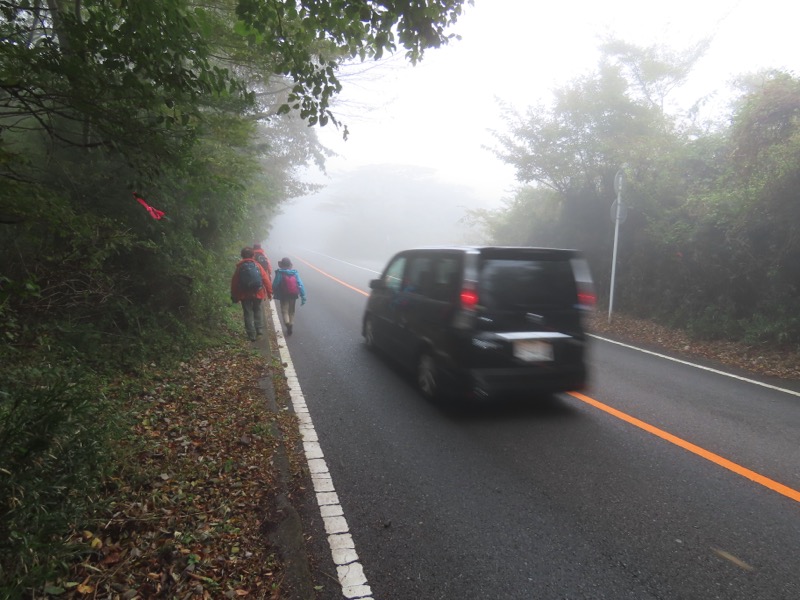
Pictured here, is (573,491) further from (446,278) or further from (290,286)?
(290,286)

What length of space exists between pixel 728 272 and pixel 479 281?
7.36 metres

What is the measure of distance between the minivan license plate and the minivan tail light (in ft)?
1.95

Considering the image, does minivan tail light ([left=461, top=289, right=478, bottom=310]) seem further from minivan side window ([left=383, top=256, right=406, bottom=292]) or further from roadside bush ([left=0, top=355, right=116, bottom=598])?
roadside bush ([left=0, top=355, right=116, bottom=598])

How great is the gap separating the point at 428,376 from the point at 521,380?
45.9 inches

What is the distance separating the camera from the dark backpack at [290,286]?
360 inches

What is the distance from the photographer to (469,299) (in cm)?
475

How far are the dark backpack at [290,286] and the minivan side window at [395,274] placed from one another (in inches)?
101

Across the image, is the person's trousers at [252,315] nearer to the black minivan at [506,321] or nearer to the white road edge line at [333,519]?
the white road edge line at [333,519]

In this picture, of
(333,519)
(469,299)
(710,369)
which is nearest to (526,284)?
(469,299)

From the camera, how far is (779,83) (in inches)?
361

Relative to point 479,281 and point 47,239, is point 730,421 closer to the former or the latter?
point 479,281

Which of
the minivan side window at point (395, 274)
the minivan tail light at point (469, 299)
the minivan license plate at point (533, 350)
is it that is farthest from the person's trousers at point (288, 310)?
the minivan license plate at point (533, 350)

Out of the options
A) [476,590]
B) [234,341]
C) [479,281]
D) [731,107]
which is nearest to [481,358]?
[479,281]

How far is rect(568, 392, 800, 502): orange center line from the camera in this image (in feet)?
11.9
